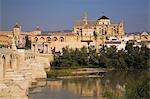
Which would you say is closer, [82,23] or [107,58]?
[107,58]

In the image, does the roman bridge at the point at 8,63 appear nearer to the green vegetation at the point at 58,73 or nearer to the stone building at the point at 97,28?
the green vegetation at the point at 58,73

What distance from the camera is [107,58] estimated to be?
21.2 metres

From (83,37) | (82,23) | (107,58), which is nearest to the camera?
(107,58)

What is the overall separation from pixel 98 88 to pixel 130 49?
30.1 feet

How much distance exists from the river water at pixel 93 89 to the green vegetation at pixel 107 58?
4.43 metres

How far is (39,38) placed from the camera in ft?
92.7

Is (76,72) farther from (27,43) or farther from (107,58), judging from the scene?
(27,43)

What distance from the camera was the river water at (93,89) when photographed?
8588 mm

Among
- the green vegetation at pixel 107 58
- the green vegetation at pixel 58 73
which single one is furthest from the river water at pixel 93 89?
the green vegetation at pixel 107 58

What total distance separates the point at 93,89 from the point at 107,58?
8595mm

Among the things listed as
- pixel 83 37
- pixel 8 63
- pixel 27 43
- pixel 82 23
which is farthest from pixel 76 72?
pixel 82 23

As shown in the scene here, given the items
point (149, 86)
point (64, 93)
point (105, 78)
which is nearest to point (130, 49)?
point (105, 78)

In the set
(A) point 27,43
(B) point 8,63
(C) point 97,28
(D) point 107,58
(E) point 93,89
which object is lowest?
(E) point 93,89

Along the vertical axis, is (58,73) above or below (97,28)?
below
